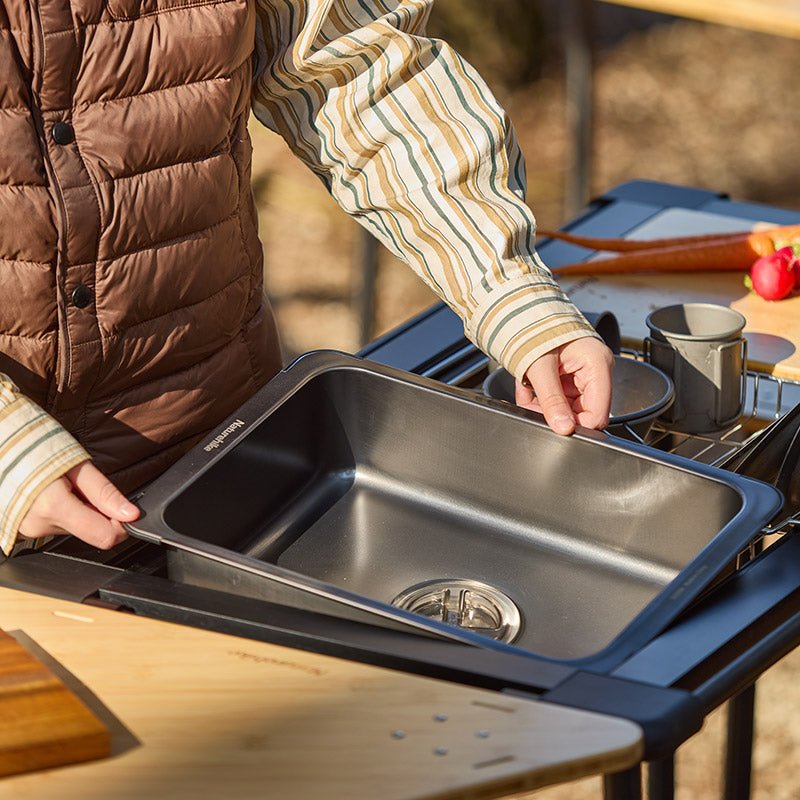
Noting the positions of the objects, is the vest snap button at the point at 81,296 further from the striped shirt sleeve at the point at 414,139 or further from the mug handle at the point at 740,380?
the mug handle at the point at 740,380

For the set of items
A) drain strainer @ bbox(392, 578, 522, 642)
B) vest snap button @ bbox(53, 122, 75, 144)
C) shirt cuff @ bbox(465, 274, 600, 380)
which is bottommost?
drain strainer @ bbox(392, 578, 522, 642)

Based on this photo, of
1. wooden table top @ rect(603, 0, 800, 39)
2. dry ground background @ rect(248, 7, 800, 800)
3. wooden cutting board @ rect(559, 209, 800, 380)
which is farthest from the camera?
dry ground background @ rect(248, 7, 800, 800)

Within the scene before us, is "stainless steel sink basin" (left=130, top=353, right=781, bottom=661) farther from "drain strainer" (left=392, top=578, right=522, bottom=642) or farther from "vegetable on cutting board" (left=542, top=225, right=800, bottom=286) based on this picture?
"vegetable on cutting board" (left=542, top=225, right=800, bottom=286)

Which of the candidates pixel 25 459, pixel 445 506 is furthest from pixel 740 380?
pixel 25 459

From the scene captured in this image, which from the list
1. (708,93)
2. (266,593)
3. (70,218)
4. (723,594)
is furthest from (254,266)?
(708,93)

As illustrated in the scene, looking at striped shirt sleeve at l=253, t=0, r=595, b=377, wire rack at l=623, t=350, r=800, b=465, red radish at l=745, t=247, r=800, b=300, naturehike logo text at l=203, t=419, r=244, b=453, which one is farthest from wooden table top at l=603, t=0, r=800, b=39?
naturehike logo text at l=203, t=419, r=244, b=453

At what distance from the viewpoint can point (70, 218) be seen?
1.18 m

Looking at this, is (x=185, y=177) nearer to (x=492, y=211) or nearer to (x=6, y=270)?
(x=6, y=270)

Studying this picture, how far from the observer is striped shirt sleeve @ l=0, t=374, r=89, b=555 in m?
1.02

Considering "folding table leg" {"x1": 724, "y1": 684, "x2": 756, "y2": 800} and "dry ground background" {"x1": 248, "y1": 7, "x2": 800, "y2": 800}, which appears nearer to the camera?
"folding table leg" {"x1": 724, "y1": 684, "x2": 756, "y2": 800}

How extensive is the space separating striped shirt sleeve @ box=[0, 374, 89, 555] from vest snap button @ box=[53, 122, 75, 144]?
24 centimetres

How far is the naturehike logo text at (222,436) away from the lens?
1.17 meters

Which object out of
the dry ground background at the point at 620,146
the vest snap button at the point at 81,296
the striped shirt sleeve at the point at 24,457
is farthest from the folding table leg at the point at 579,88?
the striped shirt sleeve at the point at 24,457

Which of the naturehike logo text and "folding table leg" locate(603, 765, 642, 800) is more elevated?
the naturehike logo text
